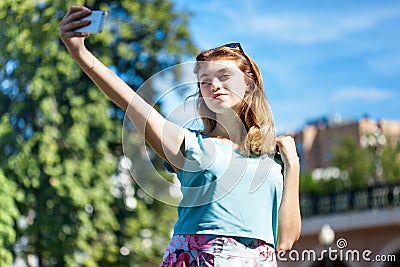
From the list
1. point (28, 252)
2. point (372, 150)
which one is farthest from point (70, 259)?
point (372, 150)

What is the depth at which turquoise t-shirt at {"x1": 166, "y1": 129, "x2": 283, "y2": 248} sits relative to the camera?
183cm

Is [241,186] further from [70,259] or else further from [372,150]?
[372,150]

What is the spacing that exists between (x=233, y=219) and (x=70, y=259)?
912 cm

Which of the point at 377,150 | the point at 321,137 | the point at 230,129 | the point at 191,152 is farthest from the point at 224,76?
the point at 321,137

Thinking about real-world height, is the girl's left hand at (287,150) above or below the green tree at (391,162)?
below

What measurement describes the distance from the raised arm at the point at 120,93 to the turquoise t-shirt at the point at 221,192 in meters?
0.08

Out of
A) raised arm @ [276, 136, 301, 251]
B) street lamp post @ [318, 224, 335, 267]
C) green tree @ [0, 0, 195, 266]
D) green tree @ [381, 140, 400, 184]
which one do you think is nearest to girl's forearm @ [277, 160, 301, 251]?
raised arm @ [276, 136, 301, 251]

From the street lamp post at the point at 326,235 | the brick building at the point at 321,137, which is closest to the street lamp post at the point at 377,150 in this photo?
the brick building at the point at 321,137

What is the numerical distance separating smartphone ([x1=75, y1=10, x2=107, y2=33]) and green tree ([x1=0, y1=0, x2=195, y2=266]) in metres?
7.43

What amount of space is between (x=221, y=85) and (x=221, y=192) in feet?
0.89

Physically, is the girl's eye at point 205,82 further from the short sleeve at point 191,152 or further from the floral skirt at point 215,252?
the floral skirt at point 215,252

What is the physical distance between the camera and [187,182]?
184cm

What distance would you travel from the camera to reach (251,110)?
195 cm

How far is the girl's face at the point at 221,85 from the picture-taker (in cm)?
192
